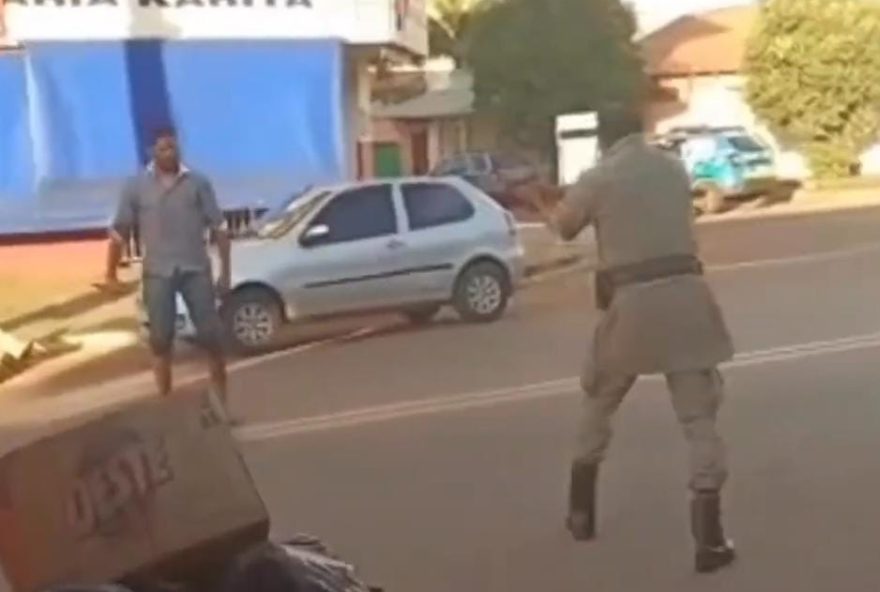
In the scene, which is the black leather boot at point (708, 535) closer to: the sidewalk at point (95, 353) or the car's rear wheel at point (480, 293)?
the sidewalk at point (95, 353)

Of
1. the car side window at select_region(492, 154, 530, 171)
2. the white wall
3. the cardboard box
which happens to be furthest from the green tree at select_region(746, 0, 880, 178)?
the cardboard box

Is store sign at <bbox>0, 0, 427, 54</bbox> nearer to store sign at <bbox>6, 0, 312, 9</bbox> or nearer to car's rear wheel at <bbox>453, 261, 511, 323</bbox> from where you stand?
store sign at <bbox>6, 0, 312, 9</bbox>

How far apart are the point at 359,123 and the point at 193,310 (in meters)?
17.8

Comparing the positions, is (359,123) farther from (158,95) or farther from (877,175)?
(877,175)

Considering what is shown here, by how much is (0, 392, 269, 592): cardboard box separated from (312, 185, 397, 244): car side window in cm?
1388

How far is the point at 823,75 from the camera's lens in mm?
49125

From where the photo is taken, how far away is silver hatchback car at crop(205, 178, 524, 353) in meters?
18.7

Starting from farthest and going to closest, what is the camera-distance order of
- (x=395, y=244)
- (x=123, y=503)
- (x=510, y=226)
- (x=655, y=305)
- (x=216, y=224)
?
(x=510, y=226), (x=395, y=244), (x=216, y=224), (x=655, y=305), (x=123, y=503)

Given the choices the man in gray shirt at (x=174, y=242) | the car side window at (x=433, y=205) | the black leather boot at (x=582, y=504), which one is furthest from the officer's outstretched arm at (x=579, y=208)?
the car side window at (x=433, y=205)

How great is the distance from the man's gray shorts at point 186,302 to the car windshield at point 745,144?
29.0 metres

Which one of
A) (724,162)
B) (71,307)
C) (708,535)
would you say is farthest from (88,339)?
(724,162)

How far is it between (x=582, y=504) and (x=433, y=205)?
36.5ft

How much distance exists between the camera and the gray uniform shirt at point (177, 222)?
12672 millimetres

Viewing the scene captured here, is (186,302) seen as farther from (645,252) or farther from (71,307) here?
(71,307)
